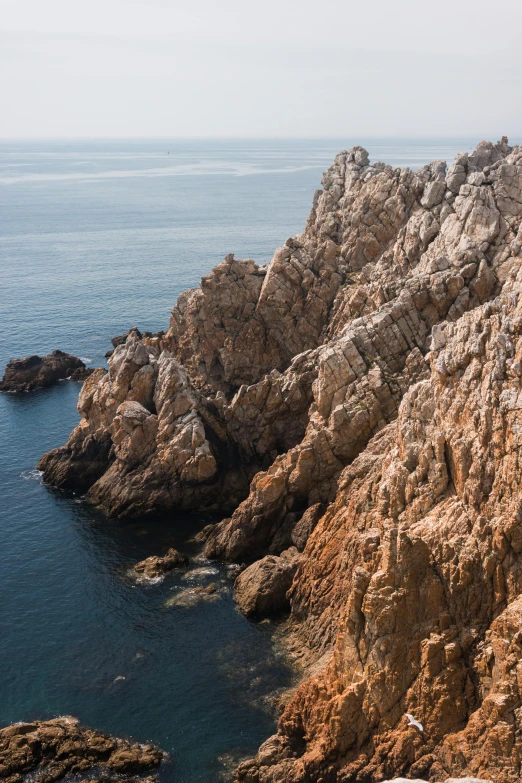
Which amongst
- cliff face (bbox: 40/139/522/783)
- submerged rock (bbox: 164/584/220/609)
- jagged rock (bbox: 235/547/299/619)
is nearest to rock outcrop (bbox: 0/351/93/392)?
cliff face (bbox: 40/139/522/783)

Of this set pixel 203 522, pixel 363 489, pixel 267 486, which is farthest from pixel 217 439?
pixel 363 489

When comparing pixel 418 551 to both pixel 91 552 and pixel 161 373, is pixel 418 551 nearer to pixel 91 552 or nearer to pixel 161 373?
pixel 91 552

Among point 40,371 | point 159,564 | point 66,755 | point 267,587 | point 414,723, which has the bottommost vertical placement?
point 66,755

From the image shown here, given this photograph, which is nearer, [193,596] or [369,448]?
[369,448]

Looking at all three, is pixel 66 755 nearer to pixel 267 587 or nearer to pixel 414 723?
pixel 267 587

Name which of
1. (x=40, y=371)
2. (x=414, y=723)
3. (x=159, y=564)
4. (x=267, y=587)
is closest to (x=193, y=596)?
(x=159, y=564)
